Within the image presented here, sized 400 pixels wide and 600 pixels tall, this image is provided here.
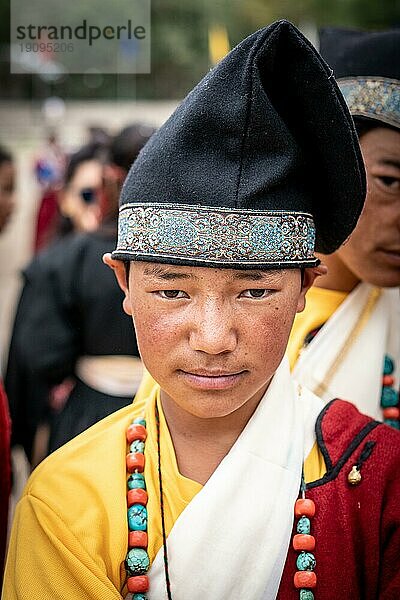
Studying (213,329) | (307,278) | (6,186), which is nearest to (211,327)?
(213,329)

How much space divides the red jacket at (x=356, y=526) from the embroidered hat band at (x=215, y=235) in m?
0.46

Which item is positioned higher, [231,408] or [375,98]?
[375,98]

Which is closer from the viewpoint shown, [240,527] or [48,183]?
[240,527]

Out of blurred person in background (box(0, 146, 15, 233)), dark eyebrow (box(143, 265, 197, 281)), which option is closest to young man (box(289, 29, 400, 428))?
dark eyebrow (box(143, 265, 197, 281))

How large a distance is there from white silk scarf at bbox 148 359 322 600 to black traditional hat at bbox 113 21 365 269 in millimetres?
417

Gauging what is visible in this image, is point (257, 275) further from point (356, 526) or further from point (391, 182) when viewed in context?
point (391, 182)

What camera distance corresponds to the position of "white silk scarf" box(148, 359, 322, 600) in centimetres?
162

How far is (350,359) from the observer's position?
2172mm

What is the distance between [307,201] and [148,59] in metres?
1.31

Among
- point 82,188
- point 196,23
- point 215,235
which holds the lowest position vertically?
point 215,235

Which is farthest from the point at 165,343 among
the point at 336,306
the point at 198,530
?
the point at 336,306

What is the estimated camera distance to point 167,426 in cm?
181

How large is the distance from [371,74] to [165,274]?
2.93 feet

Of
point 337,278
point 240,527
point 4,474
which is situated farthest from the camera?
point 337,278
